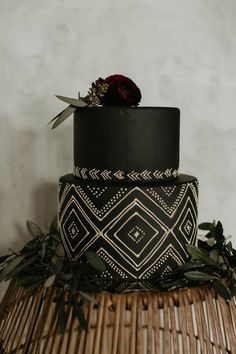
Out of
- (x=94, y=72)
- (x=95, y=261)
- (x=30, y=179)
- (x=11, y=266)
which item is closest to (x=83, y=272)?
(x=95, y=261)

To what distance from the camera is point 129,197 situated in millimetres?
763

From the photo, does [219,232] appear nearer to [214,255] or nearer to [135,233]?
[214,255]

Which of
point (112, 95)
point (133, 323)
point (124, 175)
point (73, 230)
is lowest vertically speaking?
point (133, 323)

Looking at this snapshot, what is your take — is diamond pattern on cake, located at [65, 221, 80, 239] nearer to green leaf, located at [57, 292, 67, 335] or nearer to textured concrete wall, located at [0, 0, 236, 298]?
green leaf, located at [57, 292, 67, 335]

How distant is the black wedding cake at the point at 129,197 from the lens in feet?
2.52

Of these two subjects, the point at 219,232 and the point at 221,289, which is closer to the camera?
the point at 221,289

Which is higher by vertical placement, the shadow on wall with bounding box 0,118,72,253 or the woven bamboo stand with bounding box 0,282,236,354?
the shadow on wall with bounding box 0,118,72,253

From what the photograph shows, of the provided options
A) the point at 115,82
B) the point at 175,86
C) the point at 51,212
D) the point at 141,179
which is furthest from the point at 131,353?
the point at 175,86

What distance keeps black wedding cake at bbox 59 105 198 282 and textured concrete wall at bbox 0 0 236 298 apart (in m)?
0.37

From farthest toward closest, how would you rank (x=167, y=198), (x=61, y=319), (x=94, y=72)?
(x=94, y=72)
(x=167, y=198)
(x=61, y=319)

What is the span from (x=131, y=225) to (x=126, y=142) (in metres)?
0.14

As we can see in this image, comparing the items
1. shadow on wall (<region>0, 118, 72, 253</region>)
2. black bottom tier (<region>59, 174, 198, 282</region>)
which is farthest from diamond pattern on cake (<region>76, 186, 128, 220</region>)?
shadow on wall (<region>0, 118, 72, 253</region>)

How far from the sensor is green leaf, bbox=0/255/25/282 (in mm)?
794

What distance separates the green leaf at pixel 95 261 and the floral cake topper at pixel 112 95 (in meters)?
0.26
